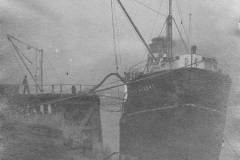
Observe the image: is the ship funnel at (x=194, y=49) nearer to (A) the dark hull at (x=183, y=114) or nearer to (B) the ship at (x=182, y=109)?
(B) the ship at (x=182, y=109)

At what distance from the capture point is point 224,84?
1973cm

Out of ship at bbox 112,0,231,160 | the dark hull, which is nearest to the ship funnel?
ship at bbox 112,0,231,160

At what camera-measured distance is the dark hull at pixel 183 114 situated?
1758 centimetres

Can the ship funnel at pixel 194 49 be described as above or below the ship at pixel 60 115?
above

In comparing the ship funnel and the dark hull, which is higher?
the ship funnel

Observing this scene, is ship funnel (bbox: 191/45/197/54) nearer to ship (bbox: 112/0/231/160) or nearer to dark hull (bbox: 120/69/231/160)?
ship (bbox: 112/0/231/160)

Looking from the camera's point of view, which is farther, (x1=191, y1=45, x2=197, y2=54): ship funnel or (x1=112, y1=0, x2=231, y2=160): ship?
(x1=191, y1=45, x2=197, y2=54): ship funnel

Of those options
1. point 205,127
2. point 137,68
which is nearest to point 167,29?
point 137,68

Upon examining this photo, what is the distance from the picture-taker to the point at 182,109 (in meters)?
17.6

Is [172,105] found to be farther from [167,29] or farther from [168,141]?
[167,29]

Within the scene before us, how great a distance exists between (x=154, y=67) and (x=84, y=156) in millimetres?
6887

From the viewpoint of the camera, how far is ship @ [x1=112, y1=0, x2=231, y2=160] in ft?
57.7

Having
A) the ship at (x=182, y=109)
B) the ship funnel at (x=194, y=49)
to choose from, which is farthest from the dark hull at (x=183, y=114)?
the ship funnel at (x=194, y=49)

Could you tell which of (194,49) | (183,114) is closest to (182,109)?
(183,114)
